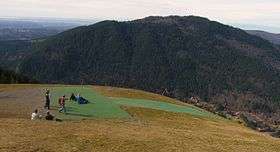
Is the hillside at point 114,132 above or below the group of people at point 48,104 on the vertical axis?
below

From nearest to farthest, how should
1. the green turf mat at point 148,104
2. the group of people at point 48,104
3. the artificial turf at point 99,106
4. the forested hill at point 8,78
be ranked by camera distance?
the group of people at point 48,104 → the artificial turf at point 99,106 → the green turf mat at point 148,104 → the forested hill at point 8,78

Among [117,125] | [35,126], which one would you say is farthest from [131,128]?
[35,126]

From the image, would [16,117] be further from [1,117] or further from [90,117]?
[90,117]

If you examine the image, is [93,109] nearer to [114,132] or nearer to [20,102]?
[20,102]

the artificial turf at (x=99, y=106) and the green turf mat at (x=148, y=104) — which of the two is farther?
the green turf mat at (x=148, y=104)

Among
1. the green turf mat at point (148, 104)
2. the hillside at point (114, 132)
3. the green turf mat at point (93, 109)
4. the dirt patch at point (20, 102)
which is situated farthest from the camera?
the green turf mat at point (148, 104)

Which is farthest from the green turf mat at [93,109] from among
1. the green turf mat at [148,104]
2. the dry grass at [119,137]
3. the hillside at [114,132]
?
the dry grass at [119,137]

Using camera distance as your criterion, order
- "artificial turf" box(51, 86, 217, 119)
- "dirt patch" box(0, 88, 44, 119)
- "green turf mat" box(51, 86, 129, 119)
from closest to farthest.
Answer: "dirt patch" box(0, 88, 44, 119) < "green turf mat" box(51, 86, 129, 119) < "artificial turf" box(51, 86, 217, 119)

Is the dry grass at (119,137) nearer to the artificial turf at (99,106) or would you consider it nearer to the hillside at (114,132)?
the hillside at (114,132)

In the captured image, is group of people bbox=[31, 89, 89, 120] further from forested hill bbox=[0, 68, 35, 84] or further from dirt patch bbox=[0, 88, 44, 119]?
forested hill bbox=[0, 68, 35, 84]

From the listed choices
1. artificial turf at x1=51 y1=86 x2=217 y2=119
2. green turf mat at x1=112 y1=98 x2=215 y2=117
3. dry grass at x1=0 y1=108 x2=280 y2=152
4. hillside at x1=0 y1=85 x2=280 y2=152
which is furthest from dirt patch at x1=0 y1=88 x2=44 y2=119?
green turf mat at x1=112 y1=98 x2=215 y2=117
